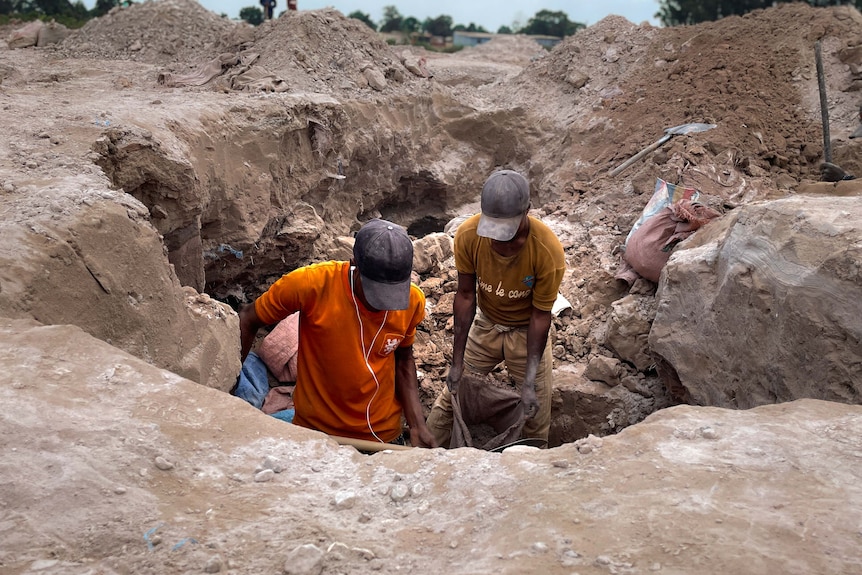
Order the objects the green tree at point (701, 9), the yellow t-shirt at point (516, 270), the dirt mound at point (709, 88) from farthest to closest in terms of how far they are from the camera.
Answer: the green tree at point (701, 9), the dirt mound at point (709, 88), the yellow t-shirt at point (516, 270)

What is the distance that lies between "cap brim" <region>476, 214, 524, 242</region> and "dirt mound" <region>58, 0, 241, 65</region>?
7.39 m

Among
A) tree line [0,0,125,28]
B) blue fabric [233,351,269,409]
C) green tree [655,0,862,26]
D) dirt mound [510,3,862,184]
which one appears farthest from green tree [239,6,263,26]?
blue fabric [233,351,269,409]

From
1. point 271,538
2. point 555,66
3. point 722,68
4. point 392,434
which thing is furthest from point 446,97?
point 271,538

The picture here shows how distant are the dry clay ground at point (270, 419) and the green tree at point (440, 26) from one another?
32656mm

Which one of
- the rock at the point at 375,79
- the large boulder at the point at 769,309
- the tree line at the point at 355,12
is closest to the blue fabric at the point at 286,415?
the large boulder at the point at 769,309

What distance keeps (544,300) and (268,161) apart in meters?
3.13

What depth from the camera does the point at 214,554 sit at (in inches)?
67.7

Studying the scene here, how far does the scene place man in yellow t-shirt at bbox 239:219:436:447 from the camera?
2.94 metres

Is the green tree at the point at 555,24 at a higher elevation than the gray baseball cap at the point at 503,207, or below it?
higher

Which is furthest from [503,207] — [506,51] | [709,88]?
[506,51]

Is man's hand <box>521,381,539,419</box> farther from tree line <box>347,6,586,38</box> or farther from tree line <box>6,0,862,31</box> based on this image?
tree line <box>347,6,586,38</box>

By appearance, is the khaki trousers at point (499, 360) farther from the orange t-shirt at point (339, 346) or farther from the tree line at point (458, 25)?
the tree line at point (458, 25)

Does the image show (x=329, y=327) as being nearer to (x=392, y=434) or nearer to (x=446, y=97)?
(x=392, y=434)

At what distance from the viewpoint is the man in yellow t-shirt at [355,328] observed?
2.94m
